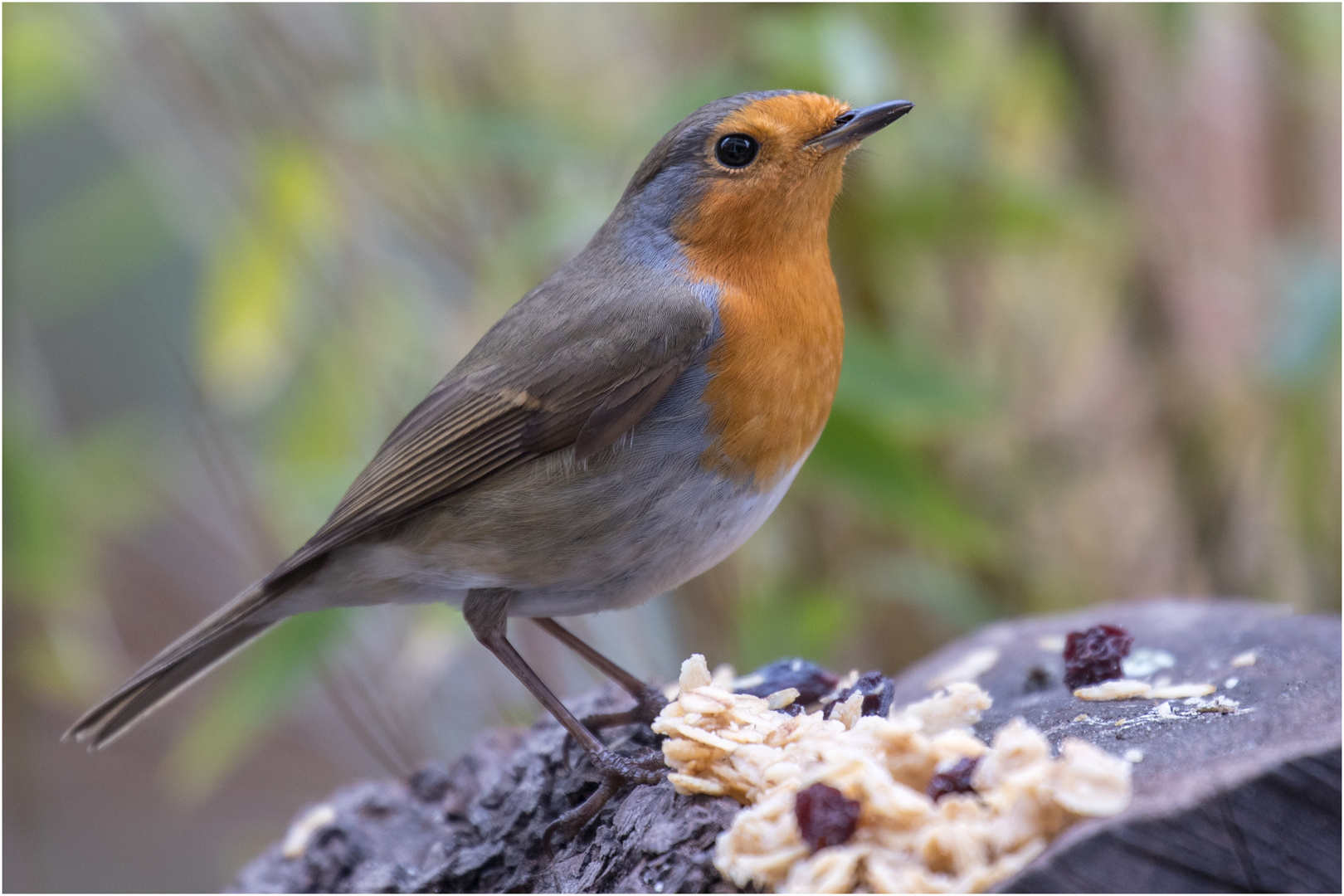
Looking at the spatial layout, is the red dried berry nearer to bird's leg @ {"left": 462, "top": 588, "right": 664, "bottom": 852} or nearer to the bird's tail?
bird's leg @ {"left": 462, "top": 588, "right": 664, "bottom": 852}

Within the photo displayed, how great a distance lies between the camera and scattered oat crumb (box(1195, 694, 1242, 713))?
5.89 ft

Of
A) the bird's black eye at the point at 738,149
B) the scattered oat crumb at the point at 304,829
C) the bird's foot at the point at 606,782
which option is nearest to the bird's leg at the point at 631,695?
the bird's foot at the point at 606,782

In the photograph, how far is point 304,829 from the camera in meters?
2.52

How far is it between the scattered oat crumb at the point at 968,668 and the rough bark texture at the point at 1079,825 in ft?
0.08

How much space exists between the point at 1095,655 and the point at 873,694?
476 millimetres

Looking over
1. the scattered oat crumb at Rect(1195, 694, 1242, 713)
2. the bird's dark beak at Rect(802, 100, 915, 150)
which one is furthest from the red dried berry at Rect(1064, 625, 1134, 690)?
the bird's dark beak at Rect(802, 100, 915, 150)

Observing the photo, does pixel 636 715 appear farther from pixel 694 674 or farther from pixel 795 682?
pixel 694 674

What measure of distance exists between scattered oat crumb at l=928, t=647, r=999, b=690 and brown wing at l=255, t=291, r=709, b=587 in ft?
3.10

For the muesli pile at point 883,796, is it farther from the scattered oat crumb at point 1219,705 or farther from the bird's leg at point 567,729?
the scattered oat crumb at point 1219,705

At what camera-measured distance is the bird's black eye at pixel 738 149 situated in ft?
7.84

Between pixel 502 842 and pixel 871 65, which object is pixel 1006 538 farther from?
pixel 502 842

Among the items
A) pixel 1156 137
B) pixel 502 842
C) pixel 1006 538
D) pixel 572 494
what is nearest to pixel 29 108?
pixel 572 494

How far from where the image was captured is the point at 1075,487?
3.81 meters

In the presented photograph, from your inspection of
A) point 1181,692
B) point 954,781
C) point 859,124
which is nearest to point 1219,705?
point 1181,692
